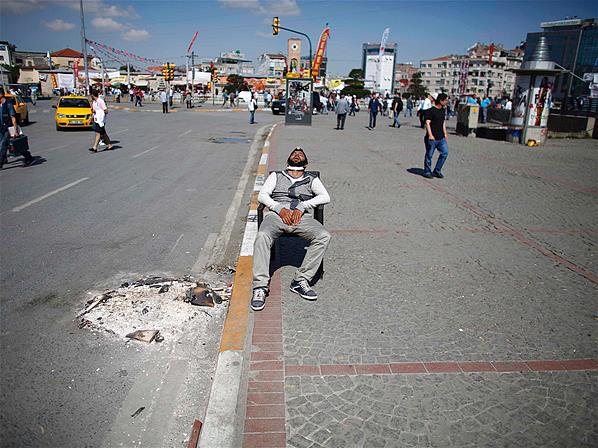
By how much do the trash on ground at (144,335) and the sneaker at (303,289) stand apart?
1.32m

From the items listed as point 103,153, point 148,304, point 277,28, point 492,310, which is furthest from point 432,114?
point 277,28

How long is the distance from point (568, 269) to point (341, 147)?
11624 millimetres

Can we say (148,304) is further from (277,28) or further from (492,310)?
(277,28)

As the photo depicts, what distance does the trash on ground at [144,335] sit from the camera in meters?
3.74

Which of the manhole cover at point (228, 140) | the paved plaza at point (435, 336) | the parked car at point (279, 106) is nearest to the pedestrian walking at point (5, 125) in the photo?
the manhole cover at point (228, 140)

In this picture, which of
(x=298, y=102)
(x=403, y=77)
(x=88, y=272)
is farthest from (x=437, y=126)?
(x=403, y=77)

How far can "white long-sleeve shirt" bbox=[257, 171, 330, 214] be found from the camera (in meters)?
4.71

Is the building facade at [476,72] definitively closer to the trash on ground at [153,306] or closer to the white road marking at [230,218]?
the white road marking at [230,218]

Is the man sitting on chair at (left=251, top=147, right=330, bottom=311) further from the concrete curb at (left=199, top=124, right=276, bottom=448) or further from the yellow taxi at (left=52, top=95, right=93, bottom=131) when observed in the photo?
the yellow taxi at (left=52, top=95, right=93, bottom=131)

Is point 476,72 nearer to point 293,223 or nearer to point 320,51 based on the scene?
point 320,51

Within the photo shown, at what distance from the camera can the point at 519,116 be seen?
60.8 ft

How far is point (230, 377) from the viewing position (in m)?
3.13

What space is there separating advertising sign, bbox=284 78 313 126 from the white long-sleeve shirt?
888 inches

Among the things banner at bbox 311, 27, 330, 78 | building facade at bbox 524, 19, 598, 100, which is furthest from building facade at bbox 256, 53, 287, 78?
banner at bbox 311, 27, 330, 78
